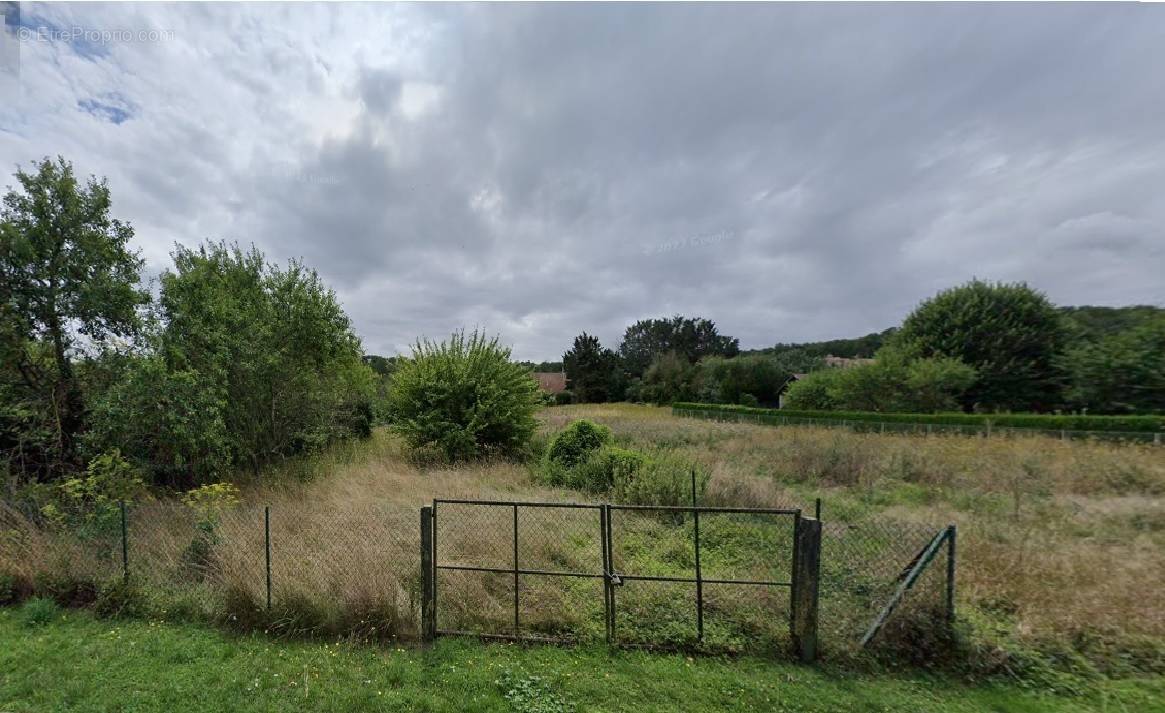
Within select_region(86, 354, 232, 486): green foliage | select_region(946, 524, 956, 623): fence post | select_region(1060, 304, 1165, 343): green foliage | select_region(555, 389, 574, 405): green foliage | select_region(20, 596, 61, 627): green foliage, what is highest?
select_region(1060, 304, 1165, 343): green foliage

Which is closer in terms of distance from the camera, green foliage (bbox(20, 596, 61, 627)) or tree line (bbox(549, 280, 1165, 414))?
green foliage (bbox(20, 596, 61, 627))

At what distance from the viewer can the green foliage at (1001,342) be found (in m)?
24.6

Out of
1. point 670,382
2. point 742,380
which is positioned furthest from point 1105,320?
point 670,382

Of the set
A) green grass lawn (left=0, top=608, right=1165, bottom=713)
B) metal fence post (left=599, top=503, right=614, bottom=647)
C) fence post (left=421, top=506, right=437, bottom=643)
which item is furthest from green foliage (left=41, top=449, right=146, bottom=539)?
metal fence post (left=599, top=503, right=614, bottom=647)

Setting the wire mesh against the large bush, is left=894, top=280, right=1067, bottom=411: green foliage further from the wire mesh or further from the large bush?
the large bush

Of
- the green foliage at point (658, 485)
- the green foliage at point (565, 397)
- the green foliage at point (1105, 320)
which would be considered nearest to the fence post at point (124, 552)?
the green foliage at point (658, 485)

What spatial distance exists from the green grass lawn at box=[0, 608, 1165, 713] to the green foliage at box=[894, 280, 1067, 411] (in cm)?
2822

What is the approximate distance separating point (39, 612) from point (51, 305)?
241 inches

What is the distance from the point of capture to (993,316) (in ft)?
85.9

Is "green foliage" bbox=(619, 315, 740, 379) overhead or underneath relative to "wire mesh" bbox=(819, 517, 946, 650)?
overhead

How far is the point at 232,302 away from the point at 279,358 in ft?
5.36

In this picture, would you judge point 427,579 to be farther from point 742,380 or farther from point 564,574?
point 742,380

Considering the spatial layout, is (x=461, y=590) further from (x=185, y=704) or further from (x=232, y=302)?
(x=232, y=302)

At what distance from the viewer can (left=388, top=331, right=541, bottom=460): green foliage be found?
40.6 ft
